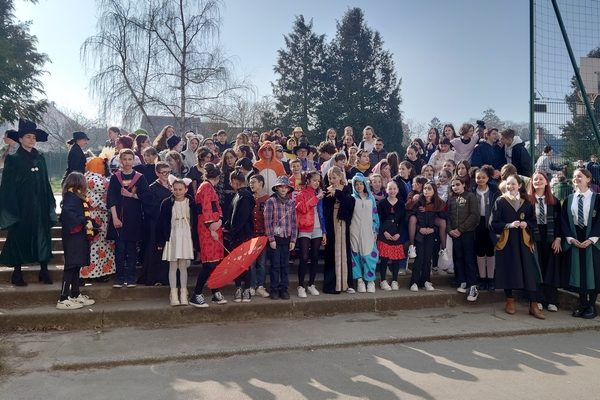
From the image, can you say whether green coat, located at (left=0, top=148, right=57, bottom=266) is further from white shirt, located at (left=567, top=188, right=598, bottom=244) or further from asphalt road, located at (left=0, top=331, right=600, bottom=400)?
white shirt, located at (left=567, top=188, right=598, bottom=244)

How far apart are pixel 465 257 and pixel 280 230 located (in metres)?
3.00

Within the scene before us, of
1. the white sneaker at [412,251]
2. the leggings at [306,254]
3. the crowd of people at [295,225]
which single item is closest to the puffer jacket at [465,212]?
the crowd of people at [295,225]

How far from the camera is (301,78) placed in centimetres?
3456

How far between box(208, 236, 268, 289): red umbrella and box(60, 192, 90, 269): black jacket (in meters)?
1.67

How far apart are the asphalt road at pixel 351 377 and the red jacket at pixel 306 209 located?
6.69ft

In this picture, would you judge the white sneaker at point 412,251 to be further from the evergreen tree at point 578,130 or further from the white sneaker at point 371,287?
the evergreen tree at point 578,130

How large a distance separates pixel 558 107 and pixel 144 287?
7.94m

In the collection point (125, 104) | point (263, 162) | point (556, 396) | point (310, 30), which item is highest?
point (310, 30)

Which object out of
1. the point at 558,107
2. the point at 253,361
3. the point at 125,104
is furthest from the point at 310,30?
the point at 253,361

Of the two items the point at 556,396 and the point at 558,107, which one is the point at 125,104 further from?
the point at 556,396

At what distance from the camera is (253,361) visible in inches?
187

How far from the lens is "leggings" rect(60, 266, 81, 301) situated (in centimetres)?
582

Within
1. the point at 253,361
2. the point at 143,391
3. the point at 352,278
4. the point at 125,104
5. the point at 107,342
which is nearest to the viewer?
the point at 143,391

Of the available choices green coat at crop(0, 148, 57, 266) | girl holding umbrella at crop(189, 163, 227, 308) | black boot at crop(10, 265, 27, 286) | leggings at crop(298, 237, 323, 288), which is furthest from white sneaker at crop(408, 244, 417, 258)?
black boot at crop(10, 265, 27, 286)
